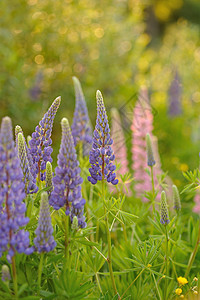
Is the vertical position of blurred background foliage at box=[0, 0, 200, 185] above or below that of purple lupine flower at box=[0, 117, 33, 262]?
above

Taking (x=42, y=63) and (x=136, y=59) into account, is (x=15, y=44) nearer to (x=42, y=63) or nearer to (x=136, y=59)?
(x=42, y=63)

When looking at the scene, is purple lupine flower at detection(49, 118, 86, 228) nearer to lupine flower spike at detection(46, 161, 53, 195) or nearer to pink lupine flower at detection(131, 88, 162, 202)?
lupine flower spike at detection(46, 161, 53, 195)

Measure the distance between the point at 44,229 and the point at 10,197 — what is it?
184mm

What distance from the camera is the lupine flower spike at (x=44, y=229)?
143 centimetres

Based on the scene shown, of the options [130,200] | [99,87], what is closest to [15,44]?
[99,87]

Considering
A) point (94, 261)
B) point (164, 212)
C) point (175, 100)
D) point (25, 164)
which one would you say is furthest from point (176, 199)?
point (175, 100)

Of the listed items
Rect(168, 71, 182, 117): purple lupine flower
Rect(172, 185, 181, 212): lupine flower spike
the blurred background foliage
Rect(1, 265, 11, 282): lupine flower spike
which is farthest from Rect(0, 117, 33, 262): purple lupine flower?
Rect(168, 71, 182, 117): purple lupine flower

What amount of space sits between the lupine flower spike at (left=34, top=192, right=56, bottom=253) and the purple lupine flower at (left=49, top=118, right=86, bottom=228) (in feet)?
0.38

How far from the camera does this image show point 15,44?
18.7ft

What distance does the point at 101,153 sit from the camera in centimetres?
176

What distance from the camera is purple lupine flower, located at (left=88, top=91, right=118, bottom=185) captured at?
1.75 meters

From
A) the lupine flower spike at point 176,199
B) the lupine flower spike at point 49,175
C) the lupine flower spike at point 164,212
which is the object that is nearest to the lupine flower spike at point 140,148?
the lupine flower spike at point 176,199

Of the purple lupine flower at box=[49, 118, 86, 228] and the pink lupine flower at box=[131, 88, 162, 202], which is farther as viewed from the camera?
the pink lupine flower at box=[131, 88, 162, 202]

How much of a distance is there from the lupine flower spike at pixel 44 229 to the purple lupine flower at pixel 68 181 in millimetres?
116
